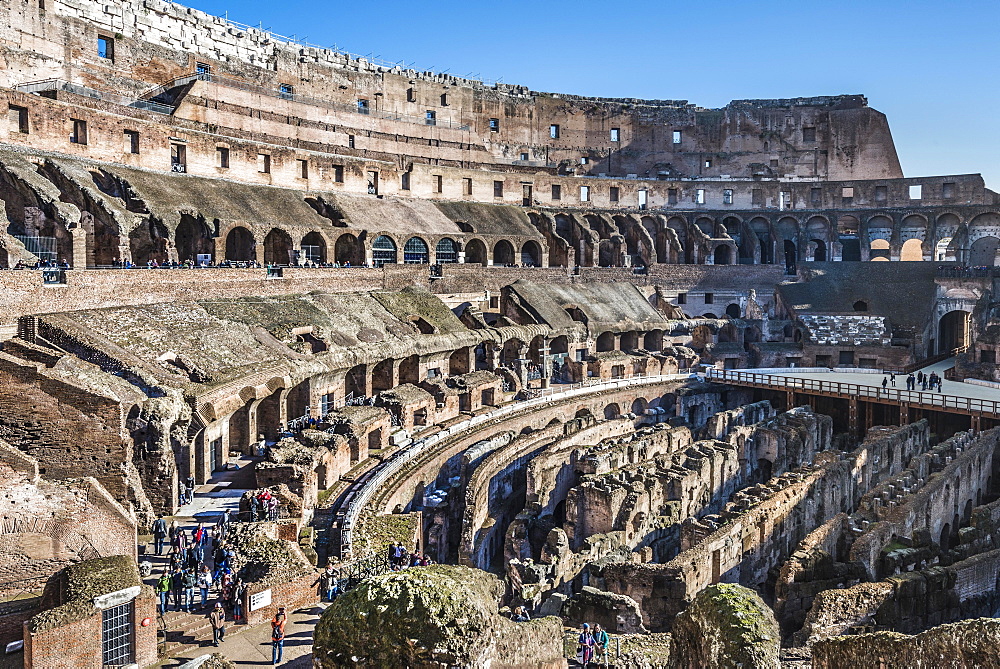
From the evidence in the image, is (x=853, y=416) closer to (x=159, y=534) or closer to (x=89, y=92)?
(x=159, y=534)

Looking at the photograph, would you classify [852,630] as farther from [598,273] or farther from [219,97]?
[219,97]

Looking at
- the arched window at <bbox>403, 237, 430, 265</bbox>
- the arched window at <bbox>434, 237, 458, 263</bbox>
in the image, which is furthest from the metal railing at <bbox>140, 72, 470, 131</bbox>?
the arched window at <bbox>403, 237, 430, 265</bbox>

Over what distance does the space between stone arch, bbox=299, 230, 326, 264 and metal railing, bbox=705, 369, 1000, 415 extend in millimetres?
22031

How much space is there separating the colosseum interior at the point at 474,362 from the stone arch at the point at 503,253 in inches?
9.8

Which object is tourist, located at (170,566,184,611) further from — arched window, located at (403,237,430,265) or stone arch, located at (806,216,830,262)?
stone arch, located at (806,216,830,262)

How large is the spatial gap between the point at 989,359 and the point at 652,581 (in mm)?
31604

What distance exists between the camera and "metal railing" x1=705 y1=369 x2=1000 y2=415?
32562 millimetres

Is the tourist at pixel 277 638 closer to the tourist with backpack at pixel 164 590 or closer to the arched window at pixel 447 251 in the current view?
the tourist with backpack at pixel 164 590

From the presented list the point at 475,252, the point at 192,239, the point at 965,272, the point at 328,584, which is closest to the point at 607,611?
the point at 328,584

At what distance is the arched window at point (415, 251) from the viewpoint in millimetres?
44656

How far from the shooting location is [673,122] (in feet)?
220

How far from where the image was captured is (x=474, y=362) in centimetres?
3656

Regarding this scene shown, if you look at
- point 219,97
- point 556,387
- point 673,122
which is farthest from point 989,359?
point 219,97

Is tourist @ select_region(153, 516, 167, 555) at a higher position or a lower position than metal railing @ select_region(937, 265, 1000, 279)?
lower
